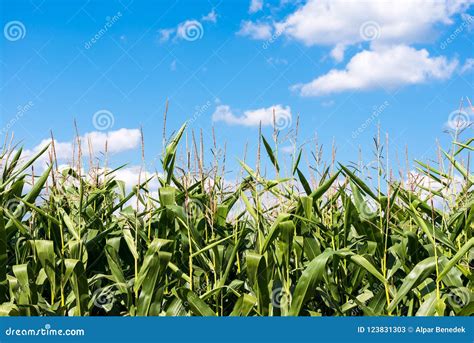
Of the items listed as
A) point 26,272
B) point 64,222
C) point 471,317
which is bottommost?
point 471,317

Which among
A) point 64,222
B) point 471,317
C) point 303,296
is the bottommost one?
point 471,317

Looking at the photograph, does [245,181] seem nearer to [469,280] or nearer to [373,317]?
[373,317]

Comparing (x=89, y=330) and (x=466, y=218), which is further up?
(x=466, y=218)

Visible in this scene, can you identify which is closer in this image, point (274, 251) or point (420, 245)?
point (274, 251)

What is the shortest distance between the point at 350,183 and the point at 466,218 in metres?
0.98

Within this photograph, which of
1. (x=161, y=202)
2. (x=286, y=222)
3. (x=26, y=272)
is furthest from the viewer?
(x=161, y=202)

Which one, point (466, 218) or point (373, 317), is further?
point (466, 218)

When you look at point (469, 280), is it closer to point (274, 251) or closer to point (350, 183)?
point (350, 183)

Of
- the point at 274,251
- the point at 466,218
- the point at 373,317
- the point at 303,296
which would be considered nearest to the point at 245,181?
the point at 274,251

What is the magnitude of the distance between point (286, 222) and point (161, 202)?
1142mm

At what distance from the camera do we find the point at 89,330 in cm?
408

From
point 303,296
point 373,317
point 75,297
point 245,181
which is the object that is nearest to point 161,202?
→ point 245,181

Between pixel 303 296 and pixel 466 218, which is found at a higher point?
pixel 466 218

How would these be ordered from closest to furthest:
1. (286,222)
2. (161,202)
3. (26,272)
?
(286,222) → (26,272) → (161,202)
